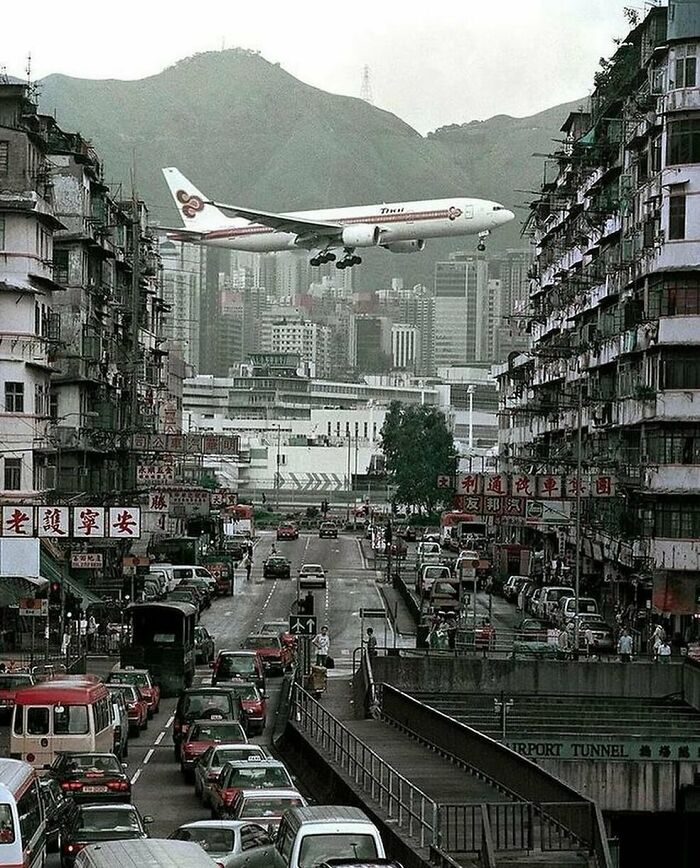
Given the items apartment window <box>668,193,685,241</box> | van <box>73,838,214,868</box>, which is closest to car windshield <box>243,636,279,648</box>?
apartment window <box>668,193,685,241</box>

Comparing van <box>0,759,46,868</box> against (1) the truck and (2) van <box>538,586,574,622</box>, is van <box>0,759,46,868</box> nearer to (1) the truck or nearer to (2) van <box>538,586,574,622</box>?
(1) the truck

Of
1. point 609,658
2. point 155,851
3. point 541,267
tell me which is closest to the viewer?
point 155,851

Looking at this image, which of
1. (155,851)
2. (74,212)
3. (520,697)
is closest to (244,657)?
(520,697)

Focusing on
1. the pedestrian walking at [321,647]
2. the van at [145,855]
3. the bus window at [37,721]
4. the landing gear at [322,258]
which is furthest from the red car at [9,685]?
the landing gear at [322,258]

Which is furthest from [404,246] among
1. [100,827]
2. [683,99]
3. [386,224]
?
[100,827]

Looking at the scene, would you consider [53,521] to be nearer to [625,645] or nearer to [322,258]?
[625,645]

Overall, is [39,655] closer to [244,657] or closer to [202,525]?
[244,657]

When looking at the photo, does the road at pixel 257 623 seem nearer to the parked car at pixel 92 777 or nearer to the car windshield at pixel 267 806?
the parked car at pixel 92 777
